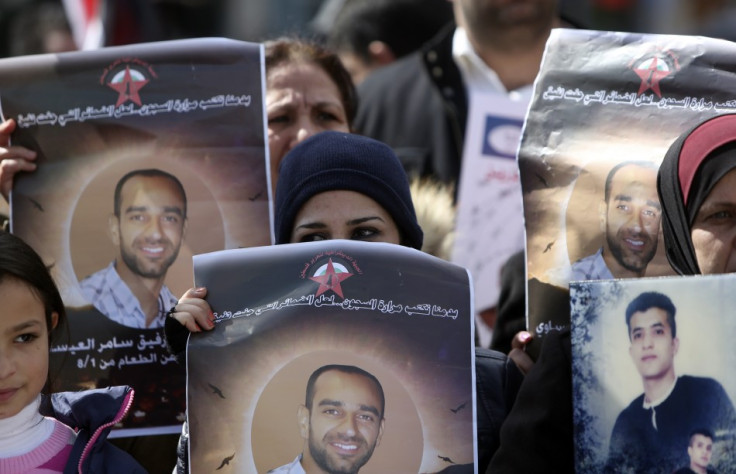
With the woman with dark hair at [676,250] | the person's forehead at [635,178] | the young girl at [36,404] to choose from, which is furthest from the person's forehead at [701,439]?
the young girl at [36,404]

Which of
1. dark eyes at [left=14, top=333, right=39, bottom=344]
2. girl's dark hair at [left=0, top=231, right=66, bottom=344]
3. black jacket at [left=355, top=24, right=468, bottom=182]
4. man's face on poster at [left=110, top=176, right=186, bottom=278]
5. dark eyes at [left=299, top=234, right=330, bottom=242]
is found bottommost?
dark eyes at [left=14, top=333, right=39, bottom=344]

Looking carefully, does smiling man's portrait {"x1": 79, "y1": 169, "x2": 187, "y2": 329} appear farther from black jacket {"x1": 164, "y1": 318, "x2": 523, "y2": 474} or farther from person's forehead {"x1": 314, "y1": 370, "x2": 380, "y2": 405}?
person's forehead {"x1": 314, "y1": 370, "x2": 380, "y2": 405}

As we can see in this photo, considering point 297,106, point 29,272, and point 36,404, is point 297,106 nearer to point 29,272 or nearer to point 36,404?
point 29,272

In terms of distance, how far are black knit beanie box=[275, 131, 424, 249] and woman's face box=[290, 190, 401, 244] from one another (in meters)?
0.02

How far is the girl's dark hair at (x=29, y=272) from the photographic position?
9.19ft

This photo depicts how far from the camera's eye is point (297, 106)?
4.02 meters

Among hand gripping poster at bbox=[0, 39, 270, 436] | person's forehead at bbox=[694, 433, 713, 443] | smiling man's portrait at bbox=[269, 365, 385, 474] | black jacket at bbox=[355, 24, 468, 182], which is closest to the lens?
person's forehead at bbox=[694, 433, 713, 443]

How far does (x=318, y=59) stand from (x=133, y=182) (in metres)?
0.95

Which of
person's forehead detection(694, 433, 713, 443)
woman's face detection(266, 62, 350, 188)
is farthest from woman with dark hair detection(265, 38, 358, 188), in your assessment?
person's forehead detection(694, 433, 713, 443)

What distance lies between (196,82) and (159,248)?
48 centimetres

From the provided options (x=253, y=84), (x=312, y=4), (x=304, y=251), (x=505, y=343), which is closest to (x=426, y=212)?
(x=505, y=343)

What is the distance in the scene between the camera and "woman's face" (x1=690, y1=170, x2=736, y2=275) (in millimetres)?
2854

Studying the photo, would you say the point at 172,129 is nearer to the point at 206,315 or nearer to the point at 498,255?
the point at 206,315

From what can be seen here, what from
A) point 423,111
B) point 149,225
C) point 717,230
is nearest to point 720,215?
point 717,230
